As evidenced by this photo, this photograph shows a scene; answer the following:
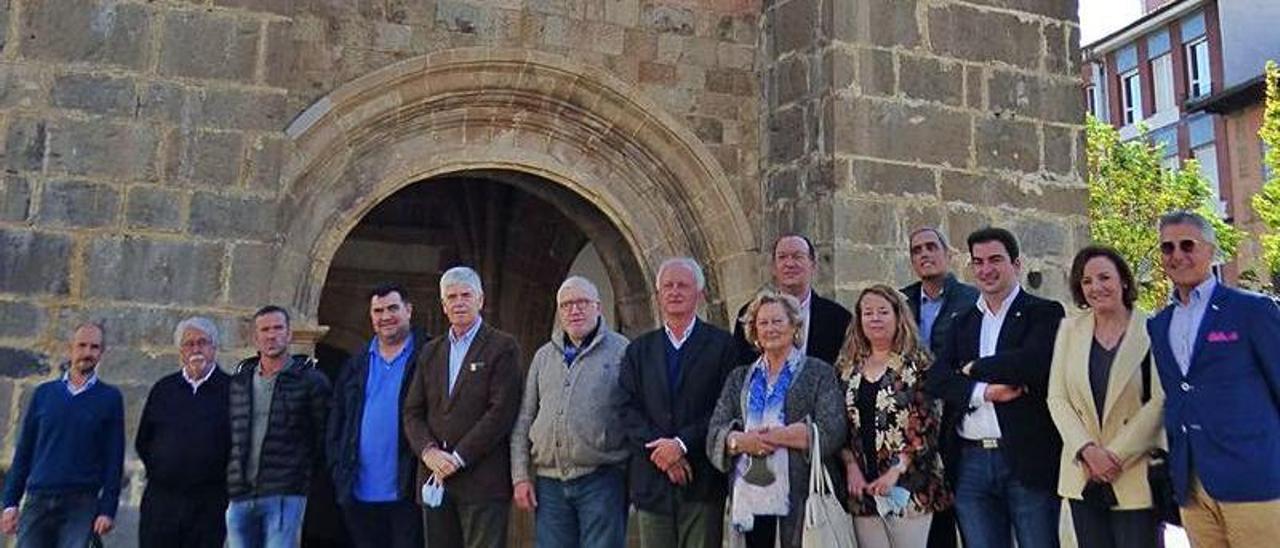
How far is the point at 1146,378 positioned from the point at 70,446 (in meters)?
4.19

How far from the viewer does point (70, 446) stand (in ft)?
16.6

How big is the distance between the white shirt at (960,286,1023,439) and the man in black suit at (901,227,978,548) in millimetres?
183

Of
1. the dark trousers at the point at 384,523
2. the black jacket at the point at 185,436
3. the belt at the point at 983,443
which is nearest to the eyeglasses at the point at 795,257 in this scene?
the belt at the point at 983,443

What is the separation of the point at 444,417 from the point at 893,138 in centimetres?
346

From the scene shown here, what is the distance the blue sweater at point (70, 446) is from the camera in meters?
5.07

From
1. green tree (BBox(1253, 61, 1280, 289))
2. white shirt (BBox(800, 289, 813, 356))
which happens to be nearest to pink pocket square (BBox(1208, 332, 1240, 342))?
white shirt (BBox(800, 289, 813, 356))

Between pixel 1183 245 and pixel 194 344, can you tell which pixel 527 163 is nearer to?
pixel 194 344

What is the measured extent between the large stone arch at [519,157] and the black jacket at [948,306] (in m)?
2.39

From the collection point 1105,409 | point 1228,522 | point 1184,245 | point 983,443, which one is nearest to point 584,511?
point 983,443

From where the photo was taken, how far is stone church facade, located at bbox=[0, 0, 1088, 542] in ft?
18.2

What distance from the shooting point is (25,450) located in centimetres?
512

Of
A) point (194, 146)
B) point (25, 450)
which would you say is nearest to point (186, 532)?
point (25, 450)

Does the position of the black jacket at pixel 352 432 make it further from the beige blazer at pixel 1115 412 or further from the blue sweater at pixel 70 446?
the beige blazer at pixel 1115 412

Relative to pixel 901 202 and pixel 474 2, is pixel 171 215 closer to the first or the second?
pixel 474 2
